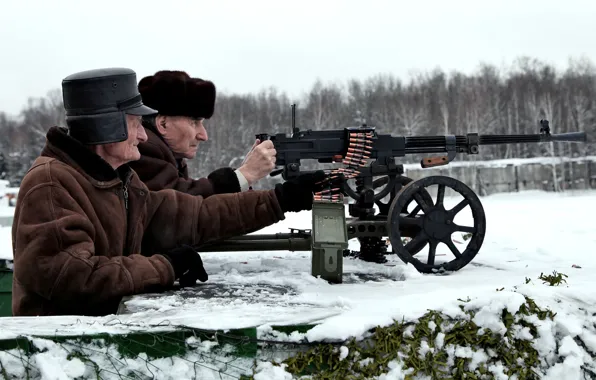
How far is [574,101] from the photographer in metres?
40.3

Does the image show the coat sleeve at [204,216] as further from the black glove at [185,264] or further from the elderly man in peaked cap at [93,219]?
the black glove at [185,264]

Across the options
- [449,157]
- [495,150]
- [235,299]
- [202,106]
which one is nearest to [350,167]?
[449,157]

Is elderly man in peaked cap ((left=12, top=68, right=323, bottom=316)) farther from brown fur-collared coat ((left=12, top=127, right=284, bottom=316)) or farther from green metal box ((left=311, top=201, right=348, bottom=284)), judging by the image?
green metal box ((left=311, top=201, right=348, bottom=284))

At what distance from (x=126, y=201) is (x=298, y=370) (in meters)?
1.41

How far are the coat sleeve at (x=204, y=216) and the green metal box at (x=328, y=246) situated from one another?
30cm

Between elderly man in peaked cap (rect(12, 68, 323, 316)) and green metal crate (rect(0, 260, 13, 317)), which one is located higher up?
elderly man in peaked cap (rect(12, 68, 323, 316))

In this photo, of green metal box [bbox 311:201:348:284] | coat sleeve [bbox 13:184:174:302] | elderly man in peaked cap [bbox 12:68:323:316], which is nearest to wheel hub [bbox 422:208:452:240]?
green metal box [bbox 311:201:348:284]

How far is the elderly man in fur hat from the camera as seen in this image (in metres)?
4.54

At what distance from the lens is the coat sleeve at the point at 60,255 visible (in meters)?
2.69

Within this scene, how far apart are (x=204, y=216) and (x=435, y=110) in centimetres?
4050

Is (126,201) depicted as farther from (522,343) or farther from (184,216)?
(522,343)

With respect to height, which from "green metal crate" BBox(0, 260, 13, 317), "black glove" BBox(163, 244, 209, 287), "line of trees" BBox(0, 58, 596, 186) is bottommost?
"green metal crate" BBox(0, 260, 13, 317)

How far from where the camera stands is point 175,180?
4363 millimetres

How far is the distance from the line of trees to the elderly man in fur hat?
34278 millimetres
